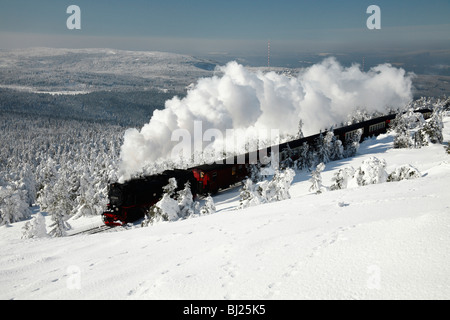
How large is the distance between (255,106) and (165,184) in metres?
42.3

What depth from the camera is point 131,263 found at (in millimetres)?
8656

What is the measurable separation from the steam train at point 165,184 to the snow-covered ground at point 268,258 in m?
12.4

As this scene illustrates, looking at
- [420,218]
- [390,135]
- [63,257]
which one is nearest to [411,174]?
[420,218]

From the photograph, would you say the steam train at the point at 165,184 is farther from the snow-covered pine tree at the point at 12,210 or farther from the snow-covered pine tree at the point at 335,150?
the snow-covered pine tree at the point at 12,210

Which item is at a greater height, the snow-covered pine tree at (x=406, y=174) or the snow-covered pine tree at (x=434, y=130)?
the snow-covered pine tree at (x=434, y=130)

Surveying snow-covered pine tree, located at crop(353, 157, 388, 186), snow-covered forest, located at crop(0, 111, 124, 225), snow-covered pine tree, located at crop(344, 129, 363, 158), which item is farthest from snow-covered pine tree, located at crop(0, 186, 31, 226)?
snow-covered pine tree, located at crop(344, 129, 363, 158)

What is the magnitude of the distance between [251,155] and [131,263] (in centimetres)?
2993

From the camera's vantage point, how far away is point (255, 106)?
6531 cm

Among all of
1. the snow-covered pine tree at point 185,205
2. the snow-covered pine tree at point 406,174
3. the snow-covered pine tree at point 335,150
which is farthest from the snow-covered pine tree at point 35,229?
the snow-covered pine tree at point 335,150

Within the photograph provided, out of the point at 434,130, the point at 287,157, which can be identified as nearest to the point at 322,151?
the point at 287,157

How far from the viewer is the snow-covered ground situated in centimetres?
616

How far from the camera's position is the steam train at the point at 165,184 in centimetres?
2495

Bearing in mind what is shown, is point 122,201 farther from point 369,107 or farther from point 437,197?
point 369,107

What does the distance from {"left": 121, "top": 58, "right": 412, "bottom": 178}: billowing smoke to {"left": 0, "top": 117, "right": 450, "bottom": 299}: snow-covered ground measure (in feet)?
59.9
